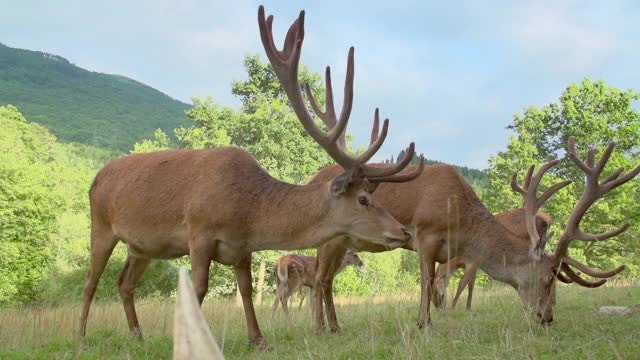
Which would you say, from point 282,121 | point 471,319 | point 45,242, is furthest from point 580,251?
point 45,242

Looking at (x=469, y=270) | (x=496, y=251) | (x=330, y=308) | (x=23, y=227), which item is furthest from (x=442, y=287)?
(x=23, y=227)

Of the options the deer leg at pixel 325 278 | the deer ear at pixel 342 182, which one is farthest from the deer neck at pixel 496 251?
the deer ear at pixel 342 182

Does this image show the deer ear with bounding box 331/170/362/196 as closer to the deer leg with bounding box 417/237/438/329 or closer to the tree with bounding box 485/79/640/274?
the deer leg with bounding box 417/237/438/329

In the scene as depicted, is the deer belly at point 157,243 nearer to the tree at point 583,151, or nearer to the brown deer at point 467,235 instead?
the brown deer at point 467,235

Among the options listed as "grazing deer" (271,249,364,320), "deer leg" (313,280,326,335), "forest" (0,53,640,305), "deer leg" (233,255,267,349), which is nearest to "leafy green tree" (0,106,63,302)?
"forest" (0,53,640,305)

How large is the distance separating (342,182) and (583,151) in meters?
27.0

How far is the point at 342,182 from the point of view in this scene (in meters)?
5.41

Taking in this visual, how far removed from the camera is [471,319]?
7211 millimetres

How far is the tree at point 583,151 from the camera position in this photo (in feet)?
88.9

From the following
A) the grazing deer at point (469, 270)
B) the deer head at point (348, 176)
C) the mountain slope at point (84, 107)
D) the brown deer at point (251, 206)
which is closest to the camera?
the deer head at point (348, 176)

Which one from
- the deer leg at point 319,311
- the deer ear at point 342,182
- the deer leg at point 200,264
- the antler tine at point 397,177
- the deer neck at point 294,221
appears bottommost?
the deer leg at point 319,311

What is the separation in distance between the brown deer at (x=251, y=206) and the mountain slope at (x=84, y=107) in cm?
12429

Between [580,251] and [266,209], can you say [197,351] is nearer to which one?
[266,209]

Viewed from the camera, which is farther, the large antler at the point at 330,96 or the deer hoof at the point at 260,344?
the deer hoof at the point at 260,344
